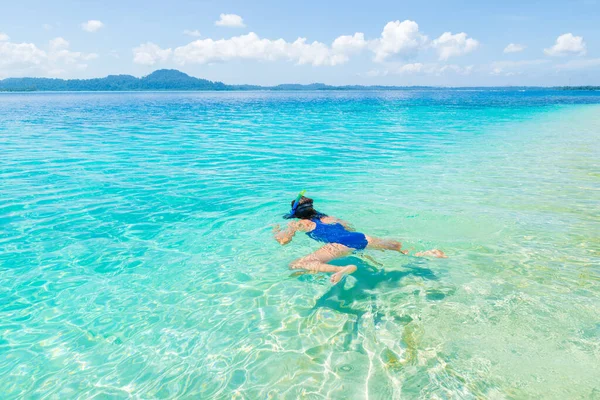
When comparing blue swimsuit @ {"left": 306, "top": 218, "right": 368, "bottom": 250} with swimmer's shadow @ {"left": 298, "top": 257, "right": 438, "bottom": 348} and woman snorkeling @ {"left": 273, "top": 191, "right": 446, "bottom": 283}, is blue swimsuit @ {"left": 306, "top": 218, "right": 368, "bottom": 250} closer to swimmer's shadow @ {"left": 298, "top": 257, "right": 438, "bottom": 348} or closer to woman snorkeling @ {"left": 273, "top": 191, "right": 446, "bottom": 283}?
woman snorkeling @ {"left": 273, "top": 191, "right": 446, "bottom": 283}

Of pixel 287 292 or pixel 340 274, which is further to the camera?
pixel 287 292

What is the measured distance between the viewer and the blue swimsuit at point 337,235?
6590 mm

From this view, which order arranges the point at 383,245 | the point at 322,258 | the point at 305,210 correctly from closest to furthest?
1. the point at 322,258
2. the point at 383,245
3. the point at 305,210

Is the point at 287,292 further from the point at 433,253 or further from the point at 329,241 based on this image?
the point at 433,253

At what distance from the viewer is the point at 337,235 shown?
22.2 ft

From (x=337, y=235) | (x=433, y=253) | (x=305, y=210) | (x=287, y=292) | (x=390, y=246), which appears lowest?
(x=287, y=292)

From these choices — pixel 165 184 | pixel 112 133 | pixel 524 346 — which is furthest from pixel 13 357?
pixel 112 133

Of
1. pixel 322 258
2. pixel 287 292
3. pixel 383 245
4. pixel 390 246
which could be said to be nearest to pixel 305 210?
pixel 322 258

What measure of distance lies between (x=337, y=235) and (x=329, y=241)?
0.19 metres

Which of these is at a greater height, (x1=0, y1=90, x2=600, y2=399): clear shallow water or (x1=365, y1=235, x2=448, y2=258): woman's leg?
(x1=365, y1=235, x2=448, y2=258): woman's leg

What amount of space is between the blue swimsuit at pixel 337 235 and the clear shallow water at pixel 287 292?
45 cm

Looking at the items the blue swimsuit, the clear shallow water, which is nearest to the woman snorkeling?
the blue swimsuit

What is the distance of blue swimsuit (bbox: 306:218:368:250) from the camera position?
6590 mm

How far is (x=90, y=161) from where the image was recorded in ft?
52.5
